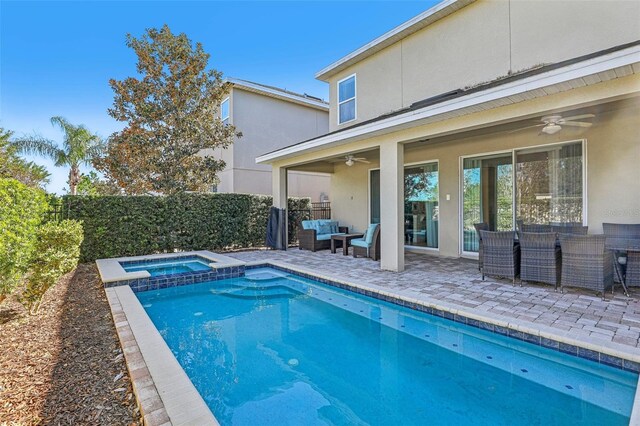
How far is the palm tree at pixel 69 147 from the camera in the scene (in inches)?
762

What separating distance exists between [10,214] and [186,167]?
864 cm

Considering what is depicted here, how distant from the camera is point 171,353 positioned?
368 centimetres

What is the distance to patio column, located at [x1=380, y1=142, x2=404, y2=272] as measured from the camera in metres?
7.84

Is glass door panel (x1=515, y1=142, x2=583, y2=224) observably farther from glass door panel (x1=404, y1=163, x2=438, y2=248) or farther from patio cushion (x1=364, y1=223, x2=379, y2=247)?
patio cushion (x1=364, y1=223, x2=379, y2=247)

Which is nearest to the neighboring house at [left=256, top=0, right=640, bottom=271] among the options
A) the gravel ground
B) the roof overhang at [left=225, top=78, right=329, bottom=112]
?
the roof overhang at [left=225, top=78, right=329, bottom=112]

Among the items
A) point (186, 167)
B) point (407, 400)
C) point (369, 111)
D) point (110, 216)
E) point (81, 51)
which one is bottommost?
point (407, 400)

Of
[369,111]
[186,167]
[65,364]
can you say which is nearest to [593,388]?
[65,364]

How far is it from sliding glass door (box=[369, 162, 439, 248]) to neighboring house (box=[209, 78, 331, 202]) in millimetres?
5857

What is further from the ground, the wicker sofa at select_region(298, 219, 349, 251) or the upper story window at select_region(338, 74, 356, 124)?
the upper story window at select_region(338, 74, 356, 124)

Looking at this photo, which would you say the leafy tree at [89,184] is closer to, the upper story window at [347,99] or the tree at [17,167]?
the tree at [17,167]

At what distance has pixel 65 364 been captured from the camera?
11.7 ft

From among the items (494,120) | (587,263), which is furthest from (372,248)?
(587,263)

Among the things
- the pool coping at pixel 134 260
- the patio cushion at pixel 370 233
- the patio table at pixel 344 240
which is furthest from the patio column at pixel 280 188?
the patio cushion at pixel 370 233

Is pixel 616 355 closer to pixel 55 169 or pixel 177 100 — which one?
pixel 177 100
